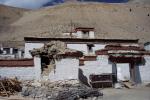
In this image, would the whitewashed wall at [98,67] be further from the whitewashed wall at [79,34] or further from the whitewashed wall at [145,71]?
the whitewashed wall at [79,34]

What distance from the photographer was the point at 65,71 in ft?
85.3

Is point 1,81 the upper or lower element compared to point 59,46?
lower

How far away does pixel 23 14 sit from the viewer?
4648 inches

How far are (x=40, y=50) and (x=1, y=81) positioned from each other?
3.99 meters

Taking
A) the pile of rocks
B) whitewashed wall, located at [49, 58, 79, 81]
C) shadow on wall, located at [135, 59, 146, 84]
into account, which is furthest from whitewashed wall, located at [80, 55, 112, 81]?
the pile of rocks

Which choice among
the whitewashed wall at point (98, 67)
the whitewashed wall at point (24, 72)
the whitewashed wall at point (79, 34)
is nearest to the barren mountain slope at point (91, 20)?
the whitewashed wall at point (79, 34)

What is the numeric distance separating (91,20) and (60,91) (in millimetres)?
74738

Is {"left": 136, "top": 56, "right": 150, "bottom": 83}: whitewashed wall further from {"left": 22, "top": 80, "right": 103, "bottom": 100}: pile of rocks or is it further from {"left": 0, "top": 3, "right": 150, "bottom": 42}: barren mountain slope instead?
{"left": 0, "top": 3, "right": 150, "bottom": 42}: barren mountain slope

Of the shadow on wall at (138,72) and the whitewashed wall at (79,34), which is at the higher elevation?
the whitewashed wall at (79,34)

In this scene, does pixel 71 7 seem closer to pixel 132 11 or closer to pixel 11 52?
pixel 132 11

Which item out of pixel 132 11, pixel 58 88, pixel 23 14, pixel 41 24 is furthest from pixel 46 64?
pixel 23 14

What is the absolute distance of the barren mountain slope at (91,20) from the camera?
83.6 m

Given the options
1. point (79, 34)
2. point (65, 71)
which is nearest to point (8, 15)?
point (79, 34)

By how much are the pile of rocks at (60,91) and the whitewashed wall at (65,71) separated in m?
0.51
